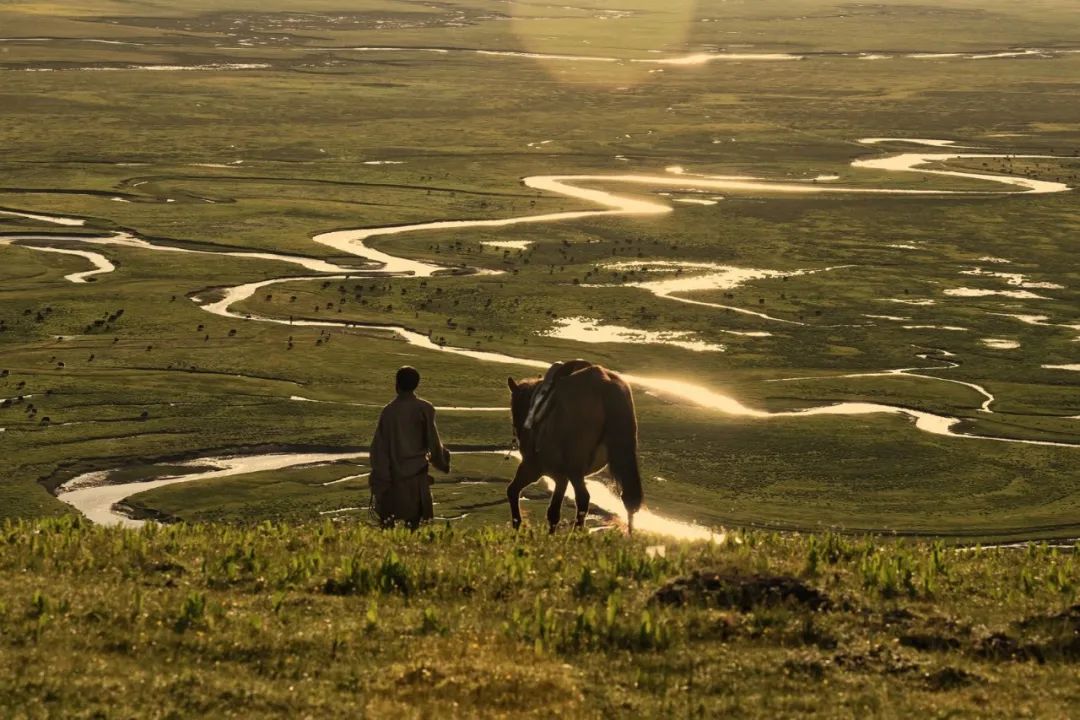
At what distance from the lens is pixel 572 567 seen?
16.7 meters

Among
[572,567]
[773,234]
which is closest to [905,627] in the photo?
[572,567]

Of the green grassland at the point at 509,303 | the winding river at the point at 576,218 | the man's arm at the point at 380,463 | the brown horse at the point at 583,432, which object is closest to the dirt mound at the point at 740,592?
the brown horse at the point at 583,432

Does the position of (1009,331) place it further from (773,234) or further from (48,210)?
(48,210)

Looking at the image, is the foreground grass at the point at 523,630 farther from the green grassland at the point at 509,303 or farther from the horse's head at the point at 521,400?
the green grassland at the point at 509,303

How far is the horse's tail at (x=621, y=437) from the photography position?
2122cm

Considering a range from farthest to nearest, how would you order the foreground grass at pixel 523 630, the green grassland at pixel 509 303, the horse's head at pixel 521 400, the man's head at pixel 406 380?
the green grassland at pixel 509 303 → the horse's head at pixel 521 400 → the man's head at pixel 406 380 → the foreground grass at pixel 523 630

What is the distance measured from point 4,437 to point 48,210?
153 ft

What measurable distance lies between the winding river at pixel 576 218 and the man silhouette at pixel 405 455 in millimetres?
18348

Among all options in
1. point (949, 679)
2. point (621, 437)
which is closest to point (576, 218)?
point (621, 437)

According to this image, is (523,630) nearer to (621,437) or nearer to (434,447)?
(434,447)

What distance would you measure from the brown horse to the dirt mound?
5799 mm

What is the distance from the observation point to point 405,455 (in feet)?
67.3

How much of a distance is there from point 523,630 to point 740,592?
232 cm

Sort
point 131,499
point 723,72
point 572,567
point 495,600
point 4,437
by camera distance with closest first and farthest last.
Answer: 1. point 495,600
2. point 572,567
3. point 131,499
4. point 4,437
5. point 723,72
